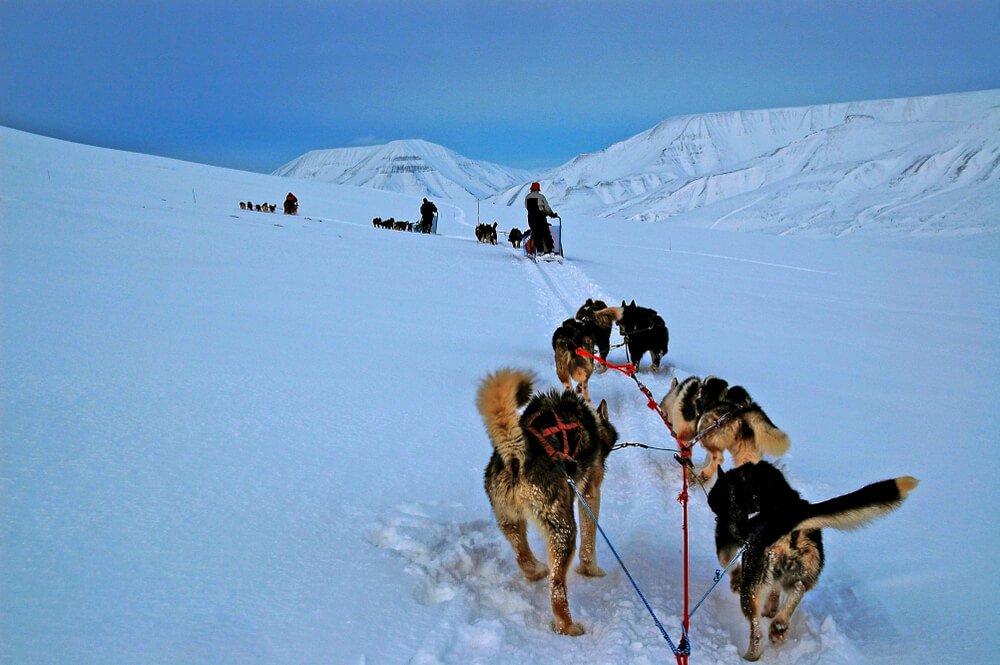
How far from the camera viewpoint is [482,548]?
2754 millimetres

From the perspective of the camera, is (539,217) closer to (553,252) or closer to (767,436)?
→ (553,252)

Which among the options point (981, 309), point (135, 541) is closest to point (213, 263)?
point (135, 541)

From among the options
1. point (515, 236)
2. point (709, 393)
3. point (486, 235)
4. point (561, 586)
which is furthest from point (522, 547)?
point (486, 235)

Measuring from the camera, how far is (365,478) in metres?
3.06

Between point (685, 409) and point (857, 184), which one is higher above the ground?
point (857, 184)

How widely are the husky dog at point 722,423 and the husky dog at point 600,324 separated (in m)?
1.48

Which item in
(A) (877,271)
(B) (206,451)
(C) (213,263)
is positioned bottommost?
(B) (206,451)

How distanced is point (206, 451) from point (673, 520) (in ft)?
8.42

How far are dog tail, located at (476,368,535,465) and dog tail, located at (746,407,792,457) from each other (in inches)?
69.5

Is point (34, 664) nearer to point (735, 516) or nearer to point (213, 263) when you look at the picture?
point (735, 516)

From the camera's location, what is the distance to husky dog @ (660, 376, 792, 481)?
3.38 m

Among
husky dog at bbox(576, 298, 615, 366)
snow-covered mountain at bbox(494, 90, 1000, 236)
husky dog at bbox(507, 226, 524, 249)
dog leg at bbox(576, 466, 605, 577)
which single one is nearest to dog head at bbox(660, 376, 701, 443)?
husky dog at bbox(576, 298, 615, 366)

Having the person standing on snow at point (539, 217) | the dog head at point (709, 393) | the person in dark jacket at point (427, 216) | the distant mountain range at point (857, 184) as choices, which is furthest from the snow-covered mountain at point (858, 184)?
the dog head at point (709, 393)

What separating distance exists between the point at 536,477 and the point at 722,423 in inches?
68.4
